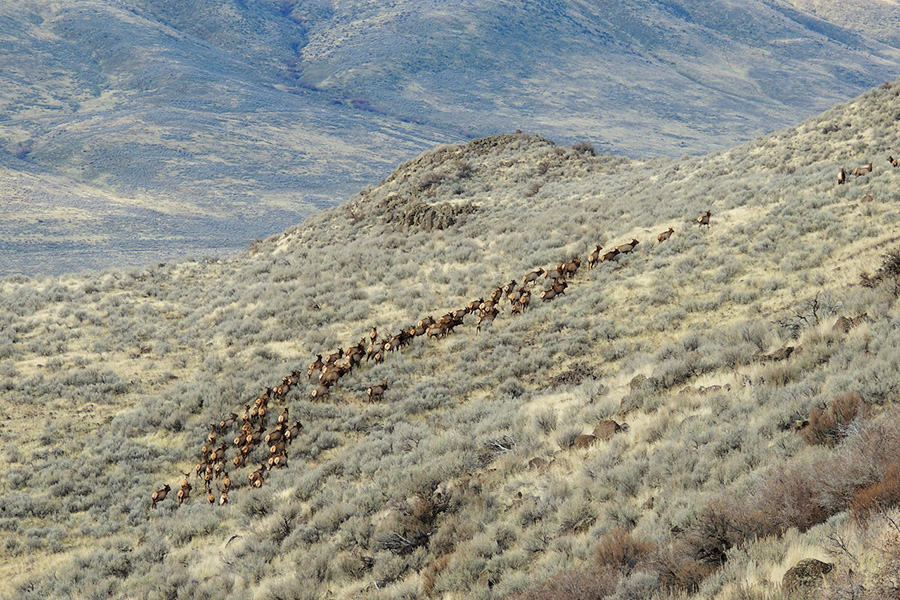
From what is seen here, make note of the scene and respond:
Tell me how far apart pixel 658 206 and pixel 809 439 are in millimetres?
17278

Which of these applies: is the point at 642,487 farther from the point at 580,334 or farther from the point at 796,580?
the point at 580,334

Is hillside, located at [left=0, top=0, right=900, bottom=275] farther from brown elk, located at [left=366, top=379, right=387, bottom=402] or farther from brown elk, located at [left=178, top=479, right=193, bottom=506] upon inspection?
brown elk, located at [left=178, top=479, right=193, bottom=506]

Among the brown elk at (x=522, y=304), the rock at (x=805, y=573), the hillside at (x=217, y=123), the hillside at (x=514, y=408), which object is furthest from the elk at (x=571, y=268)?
the hillside at (x=217, y=123)

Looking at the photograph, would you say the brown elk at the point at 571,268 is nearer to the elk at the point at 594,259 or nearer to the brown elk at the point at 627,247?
the elk at the point at 594,259

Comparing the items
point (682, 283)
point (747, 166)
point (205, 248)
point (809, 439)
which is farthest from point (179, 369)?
point (205, 248)

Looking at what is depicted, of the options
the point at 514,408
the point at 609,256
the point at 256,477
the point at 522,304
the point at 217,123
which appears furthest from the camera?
the point at 217,123

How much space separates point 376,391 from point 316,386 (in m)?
1.69

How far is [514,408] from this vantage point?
41.4 feet

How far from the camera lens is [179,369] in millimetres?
18469

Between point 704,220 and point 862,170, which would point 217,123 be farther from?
point 862,170

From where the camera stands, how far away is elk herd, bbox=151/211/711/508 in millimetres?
13109

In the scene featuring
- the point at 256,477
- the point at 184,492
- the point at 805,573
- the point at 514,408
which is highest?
the point at 805,573

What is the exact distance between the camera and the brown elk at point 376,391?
1490 cm

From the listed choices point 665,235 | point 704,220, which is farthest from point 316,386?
point 704,220
